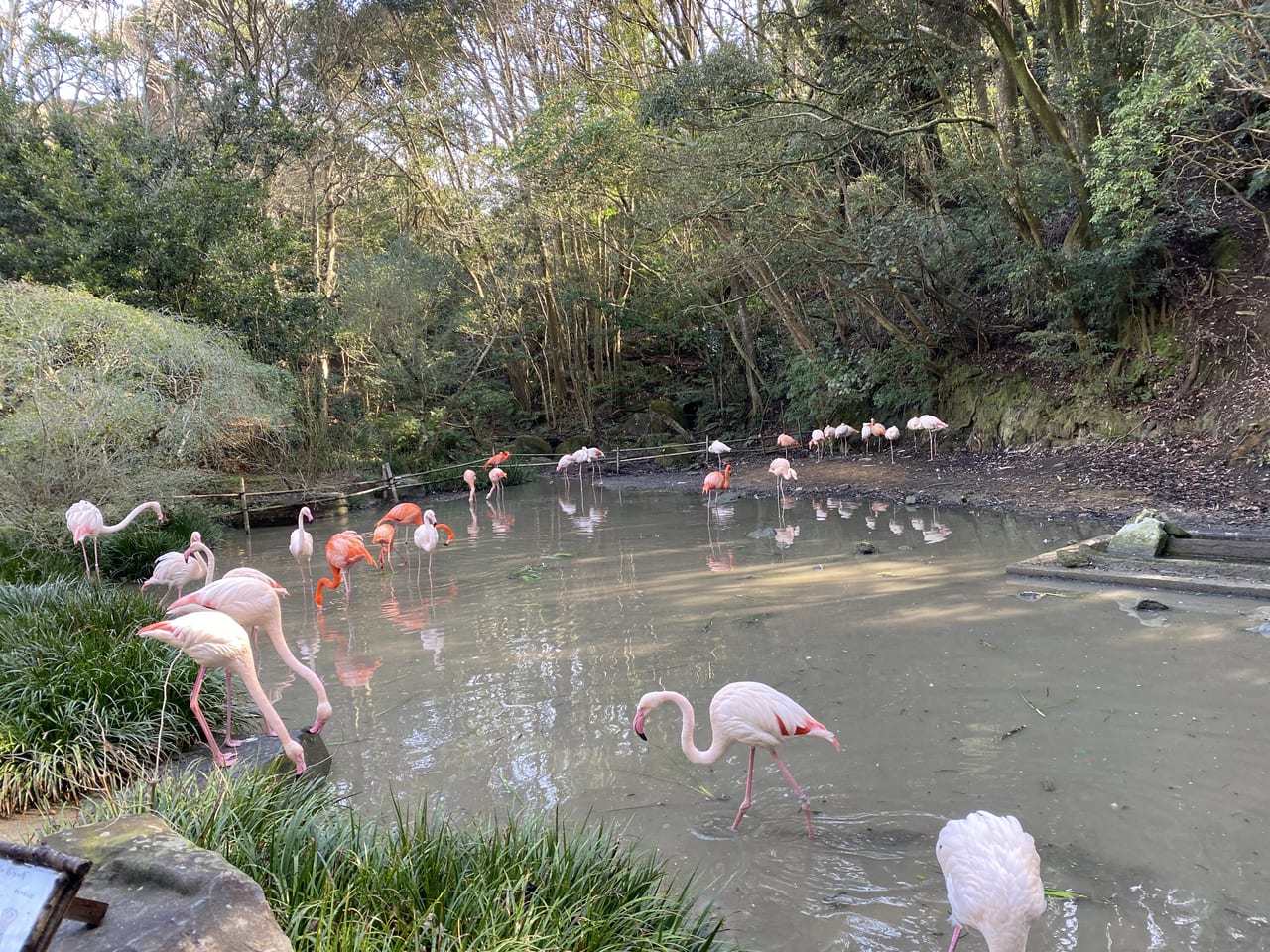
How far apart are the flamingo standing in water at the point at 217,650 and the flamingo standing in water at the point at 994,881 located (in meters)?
2.95

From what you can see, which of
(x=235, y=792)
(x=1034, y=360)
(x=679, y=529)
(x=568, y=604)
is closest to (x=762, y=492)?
(x=679, y=529)

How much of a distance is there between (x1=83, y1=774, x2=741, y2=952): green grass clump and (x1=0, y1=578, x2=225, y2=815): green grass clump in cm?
94

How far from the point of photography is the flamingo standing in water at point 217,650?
3.75 meters

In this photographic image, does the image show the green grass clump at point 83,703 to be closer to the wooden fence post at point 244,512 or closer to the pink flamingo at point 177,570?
the pink flamingo at point 177,570

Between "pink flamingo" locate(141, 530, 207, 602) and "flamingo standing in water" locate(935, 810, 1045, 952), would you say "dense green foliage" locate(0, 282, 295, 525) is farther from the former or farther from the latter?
"flamingo standing in water" locate(935, 810, 1045, 952)

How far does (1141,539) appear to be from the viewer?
728cm

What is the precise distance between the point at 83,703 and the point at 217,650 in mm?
851

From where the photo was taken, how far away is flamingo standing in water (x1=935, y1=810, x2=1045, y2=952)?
236 centimetres

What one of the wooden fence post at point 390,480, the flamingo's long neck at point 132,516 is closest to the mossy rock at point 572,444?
the wooden fence post at point 390,480

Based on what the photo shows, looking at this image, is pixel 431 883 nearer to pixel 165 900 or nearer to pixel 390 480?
pixel 165 900

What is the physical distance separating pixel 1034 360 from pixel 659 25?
10.6 m

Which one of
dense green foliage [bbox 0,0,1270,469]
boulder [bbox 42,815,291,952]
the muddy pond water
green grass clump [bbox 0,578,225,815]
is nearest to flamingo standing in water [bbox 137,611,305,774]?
green grass clump [bbox 0,578,225,815]

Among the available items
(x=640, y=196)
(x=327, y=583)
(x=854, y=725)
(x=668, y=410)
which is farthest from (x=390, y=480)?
(x=854, y=725)

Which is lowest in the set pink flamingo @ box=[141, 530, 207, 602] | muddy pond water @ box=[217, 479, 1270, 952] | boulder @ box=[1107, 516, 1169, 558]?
muddy pond water @ box=[217, 479, 1270, 952]
